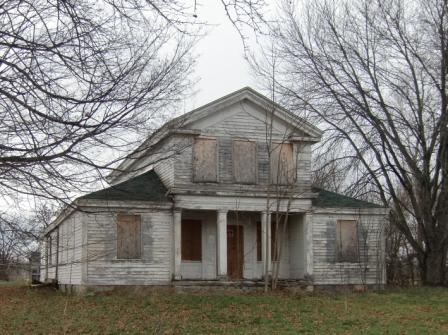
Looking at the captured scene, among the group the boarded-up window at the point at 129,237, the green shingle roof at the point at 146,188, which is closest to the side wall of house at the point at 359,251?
the green shingle roof at the point at 146,188

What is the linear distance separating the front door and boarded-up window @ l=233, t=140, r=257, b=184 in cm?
217

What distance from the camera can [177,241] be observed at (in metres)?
23.0

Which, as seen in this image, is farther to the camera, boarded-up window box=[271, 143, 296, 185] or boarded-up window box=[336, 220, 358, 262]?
boarded-up window box=[336, 220, 358, 262]

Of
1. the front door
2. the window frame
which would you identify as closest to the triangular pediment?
the window frame

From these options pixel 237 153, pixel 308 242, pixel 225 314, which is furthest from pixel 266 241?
pixel 225 314

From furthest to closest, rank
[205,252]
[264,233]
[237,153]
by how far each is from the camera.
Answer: [205,252], [237,153], [264,233]

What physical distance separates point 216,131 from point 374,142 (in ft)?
24.0

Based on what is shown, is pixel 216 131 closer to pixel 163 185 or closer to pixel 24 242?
pixel 163 185

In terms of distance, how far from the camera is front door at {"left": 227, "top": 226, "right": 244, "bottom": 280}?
82.4 feet

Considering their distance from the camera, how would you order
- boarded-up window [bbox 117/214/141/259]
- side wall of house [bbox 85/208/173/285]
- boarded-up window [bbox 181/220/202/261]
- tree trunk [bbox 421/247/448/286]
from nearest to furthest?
side wall of house [bbox 85/208/173/285]
boarded-up window [bbox 117/214/141/259]
boarded-up window [bbox 181/220/202/261]
tree trunk [bbox 421/247/448/286]

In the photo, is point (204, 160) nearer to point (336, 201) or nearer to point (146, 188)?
point (146, 188)

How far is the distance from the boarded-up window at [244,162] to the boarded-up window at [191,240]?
2509mm

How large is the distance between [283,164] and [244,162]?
1581mm

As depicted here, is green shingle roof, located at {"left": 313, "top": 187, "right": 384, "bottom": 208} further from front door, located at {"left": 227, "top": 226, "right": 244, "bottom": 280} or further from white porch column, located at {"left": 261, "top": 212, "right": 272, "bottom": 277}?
front door, located at {"left": 227, "top": 226, "right": 244, "bottom": 280}
